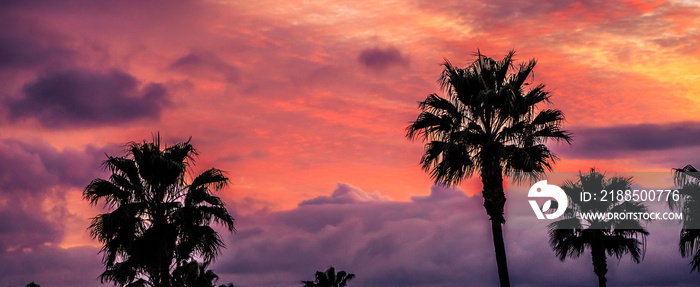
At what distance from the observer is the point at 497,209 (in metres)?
30.8

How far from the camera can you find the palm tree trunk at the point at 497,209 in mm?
A: 30766

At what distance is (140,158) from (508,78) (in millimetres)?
14777

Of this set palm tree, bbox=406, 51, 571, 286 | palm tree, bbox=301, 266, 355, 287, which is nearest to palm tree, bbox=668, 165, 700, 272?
palm tree, bbox=406, 51, 571, 286

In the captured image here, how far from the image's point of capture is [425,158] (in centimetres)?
3225

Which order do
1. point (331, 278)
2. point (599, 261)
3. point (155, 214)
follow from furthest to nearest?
1. point (331, 278)
2. point (599, 261)
3. point (155, 214)

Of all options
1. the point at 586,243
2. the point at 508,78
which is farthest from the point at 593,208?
the point at 508,78

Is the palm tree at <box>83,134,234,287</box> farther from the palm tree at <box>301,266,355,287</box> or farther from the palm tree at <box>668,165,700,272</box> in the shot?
the palm tree at <box>301,266,355,287</box>

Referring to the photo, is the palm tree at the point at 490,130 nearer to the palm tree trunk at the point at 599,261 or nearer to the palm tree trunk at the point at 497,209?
the palm tree trunk at the point at 497,209

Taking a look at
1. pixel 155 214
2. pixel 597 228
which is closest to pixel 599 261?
pixel 597 228

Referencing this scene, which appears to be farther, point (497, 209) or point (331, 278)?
point (331, 278)

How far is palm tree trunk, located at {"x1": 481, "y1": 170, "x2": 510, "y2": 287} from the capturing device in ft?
101

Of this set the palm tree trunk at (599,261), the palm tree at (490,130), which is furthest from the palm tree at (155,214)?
the palm tree trunk at (599,261)

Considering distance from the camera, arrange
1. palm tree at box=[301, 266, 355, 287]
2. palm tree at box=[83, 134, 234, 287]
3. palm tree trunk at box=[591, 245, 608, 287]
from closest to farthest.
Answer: palm tree at box=[83, 134, 234, 287] → palm tree trunk at box=[591, 245, 608, 287] → palm tree at box=[301, 266, 355, 287]

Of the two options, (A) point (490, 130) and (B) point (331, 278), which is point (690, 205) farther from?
(B) point (331, 278)
